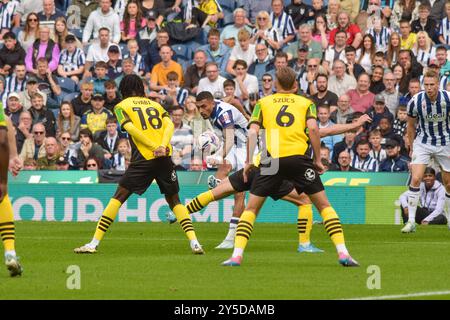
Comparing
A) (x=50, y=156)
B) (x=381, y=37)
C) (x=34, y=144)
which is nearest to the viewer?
(x=50, y=156)

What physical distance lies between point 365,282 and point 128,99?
15.9ft

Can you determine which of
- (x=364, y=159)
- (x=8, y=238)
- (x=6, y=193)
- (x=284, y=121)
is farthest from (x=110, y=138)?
(x=6, y=193)

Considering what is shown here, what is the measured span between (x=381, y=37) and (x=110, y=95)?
598 cm

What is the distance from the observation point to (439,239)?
60.3 ft

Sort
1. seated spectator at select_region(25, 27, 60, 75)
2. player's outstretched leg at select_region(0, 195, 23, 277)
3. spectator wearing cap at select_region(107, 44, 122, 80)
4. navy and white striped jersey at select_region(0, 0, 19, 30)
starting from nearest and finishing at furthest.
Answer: player's outstretched leg at select_region(0, 195, 23, 277) < spectator wearing cap at select_region(107, 44, 122, 80) < seated spectator at select_region(25, 27, 60, 75) < navy and white striped jersey at select_region(0, 0, 19, 30)

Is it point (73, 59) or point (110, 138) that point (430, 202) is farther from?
point (73, 59)

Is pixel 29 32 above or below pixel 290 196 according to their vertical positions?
above

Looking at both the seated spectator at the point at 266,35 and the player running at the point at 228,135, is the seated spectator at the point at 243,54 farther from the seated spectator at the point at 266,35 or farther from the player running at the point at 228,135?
the player running at the point at 228,135

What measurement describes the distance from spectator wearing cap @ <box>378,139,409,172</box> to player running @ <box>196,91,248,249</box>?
6.35m

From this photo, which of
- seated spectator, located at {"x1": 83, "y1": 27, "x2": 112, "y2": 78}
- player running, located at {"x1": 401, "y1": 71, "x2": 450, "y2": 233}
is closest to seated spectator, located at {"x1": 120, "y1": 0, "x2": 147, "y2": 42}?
seated spectator, located at {"x1": 83, "y1": 27, "x2": 112, "y2": 78}

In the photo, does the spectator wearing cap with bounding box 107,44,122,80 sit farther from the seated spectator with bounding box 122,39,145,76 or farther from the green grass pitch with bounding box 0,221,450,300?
the green grass pitch with bounding box 0,221,450,300

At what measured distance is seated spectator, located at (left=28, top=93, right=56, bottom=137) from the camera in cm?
2655

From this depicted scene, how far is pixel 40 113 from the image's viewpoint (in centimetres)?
2672
